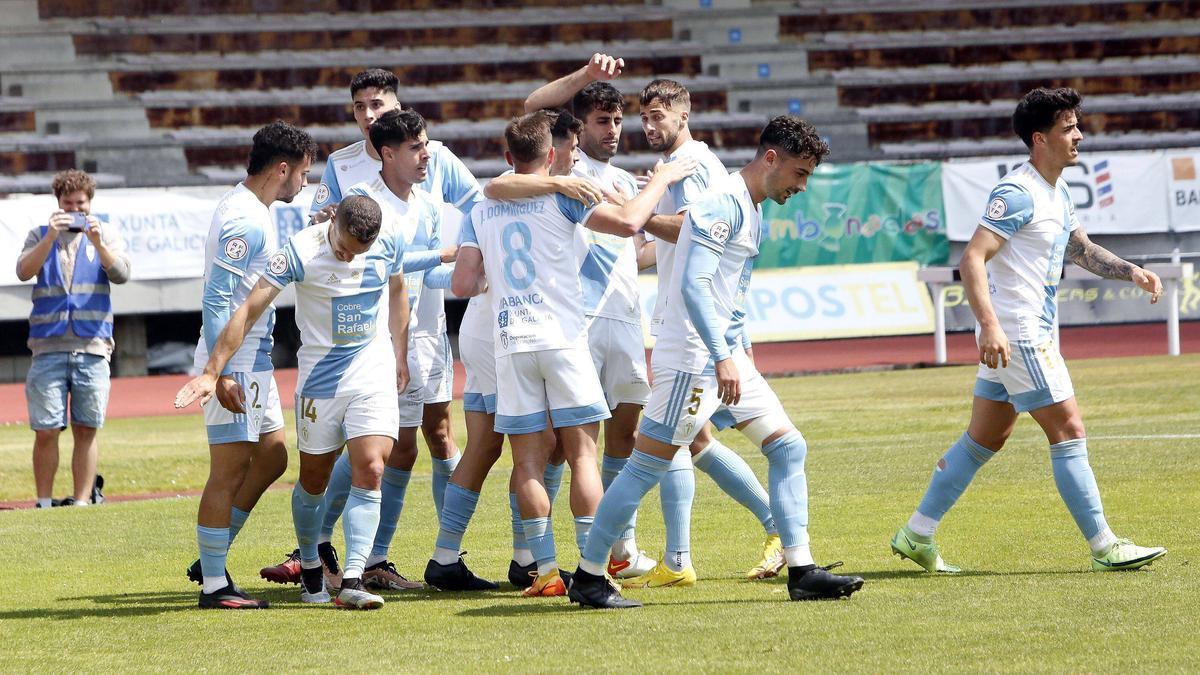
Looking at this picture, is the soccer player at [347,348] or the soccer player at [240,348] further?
the soccer player at [240,348]

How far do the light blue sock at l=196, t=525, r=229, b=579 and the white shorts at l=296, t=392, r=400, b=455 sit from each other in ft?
1.74

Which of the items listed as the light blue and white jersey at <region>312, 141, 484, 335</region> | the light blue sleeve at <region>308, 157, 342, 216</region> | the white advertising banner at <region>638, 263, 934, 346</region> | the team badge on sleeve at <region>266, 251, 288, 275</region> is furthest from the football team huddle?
the white advertising banner at <region>638, 263, 934, 346</region>

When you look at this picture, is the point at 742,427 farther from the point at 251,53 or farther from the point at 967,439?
the point at 251,53

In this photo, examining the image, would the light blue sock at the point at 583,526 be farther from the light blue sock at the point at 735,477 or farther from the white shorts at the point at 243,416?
the white shorts at the point at 243,416

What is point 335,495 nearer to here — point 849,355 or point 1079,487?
point 1079,487

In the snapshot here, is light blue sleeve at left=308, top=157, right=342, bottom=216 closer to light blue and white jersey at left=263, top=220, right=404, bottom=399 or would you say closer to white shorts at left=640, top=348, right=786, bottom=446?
light blue and white jersey at left=263, top=220, right=404, bottom=399

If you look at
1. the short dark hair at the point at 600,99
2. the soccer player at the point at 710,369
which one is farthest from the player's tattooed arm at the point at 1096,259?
the short dark hair at the point at 600,99

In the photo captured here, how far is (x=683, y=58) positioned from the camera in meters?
28.9

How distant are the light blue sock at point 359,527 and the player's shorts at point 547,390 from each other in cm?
64

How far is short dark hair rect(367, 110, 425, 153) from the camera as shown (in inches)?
264

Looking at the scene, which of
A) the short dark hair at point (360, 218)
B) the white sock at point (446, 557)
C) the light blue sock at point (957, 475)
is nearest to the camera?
the short dark hair at point (360, 218)

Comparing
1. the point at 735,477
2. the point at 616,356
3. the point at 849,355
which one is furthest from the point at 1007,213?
the point at 849,355

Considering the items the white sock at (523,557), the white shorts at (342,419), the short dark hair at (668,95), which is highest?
the short dark hair at (668,95)

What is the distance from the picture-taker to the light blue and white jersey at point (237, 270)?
6379mm
